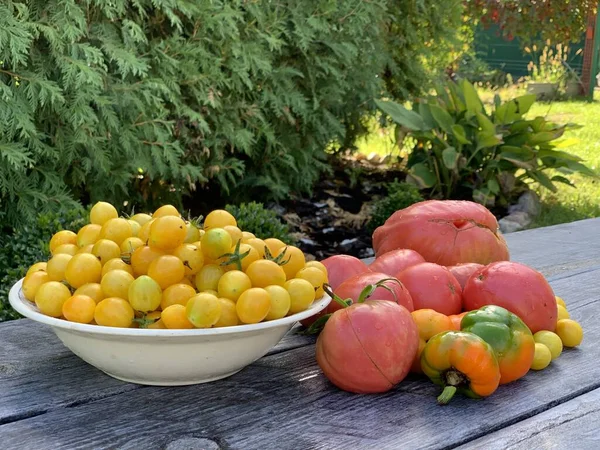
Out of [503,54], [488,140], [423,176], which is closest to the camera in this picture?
[488,140]

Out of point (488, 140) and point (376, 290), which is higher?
point (376, 290)

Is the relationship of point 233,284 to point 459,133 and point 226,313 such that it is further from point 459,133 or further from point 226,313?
point 459,133

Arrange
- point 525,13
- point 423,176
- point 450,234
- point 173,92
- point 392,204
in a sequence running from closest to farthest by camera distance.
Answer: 1. point 450,234
2. point 173,92
3. point 392,204
4. point 423,176
5. point 525,13

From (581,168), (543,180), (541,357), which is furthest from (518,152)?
(541,357)

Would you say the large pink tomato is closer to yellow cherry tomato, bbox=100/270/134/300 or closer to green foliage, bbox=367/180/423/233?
yellow cherry tomato, bbox=100/270/134/300

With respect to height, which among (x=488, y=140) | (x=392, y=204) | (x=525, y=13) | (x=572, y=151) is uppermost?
(x=525, y=13)

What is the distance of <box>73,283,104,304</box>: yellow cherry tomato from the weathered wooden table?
0.17 metres

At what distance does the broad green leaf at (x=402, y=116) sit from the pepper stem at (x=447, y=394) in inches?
153

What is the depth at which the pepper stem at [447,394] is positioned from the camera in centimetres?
124

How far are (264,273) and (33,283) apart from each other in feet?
1.30

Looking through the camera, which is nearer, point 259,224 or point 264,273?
point 264,273

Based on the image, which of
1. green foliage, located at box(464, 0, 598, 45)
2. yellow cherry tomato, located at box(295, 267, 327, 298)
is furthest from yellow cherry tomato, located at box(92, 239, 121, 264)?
green foliage, located at box(464, 0, 598, 45)

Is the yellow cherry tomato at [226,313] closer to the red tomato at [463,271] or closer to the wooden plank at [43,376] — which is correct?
the wooden plank at [43,376]

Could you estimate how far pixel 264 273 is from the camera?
1.27 metres
